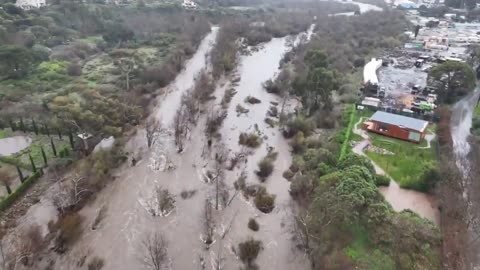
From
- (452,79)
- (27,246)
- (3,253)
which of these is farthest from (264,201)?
(452,79)

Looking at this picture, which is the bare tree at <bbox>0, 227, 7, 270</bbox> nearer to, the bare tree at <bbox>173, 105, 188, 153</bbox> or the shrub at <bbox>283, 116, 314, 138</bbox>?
the bare tree at <bbox>173, 105, 188, 153</bbox>

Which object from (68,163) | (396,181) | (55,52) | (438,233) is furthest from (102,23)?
(438,233)

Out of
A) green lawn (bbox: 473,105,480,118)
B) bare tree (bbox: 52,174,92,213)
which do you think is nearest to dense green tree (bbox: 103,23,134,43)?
bare tree (bbox: 52,174,92,213)

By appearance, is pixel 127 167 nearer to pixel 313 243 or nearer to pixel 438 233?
pixel 313 243

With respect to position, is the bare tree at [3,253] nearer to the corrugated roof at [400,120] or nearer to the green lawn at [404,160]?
the green lawn at [404,160]

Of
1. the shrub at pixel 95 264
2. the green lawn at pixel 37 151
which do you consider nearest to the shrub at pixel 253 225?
the shrub at pixel 95 264

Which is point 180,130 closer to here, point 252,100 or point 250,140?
point 250,140
